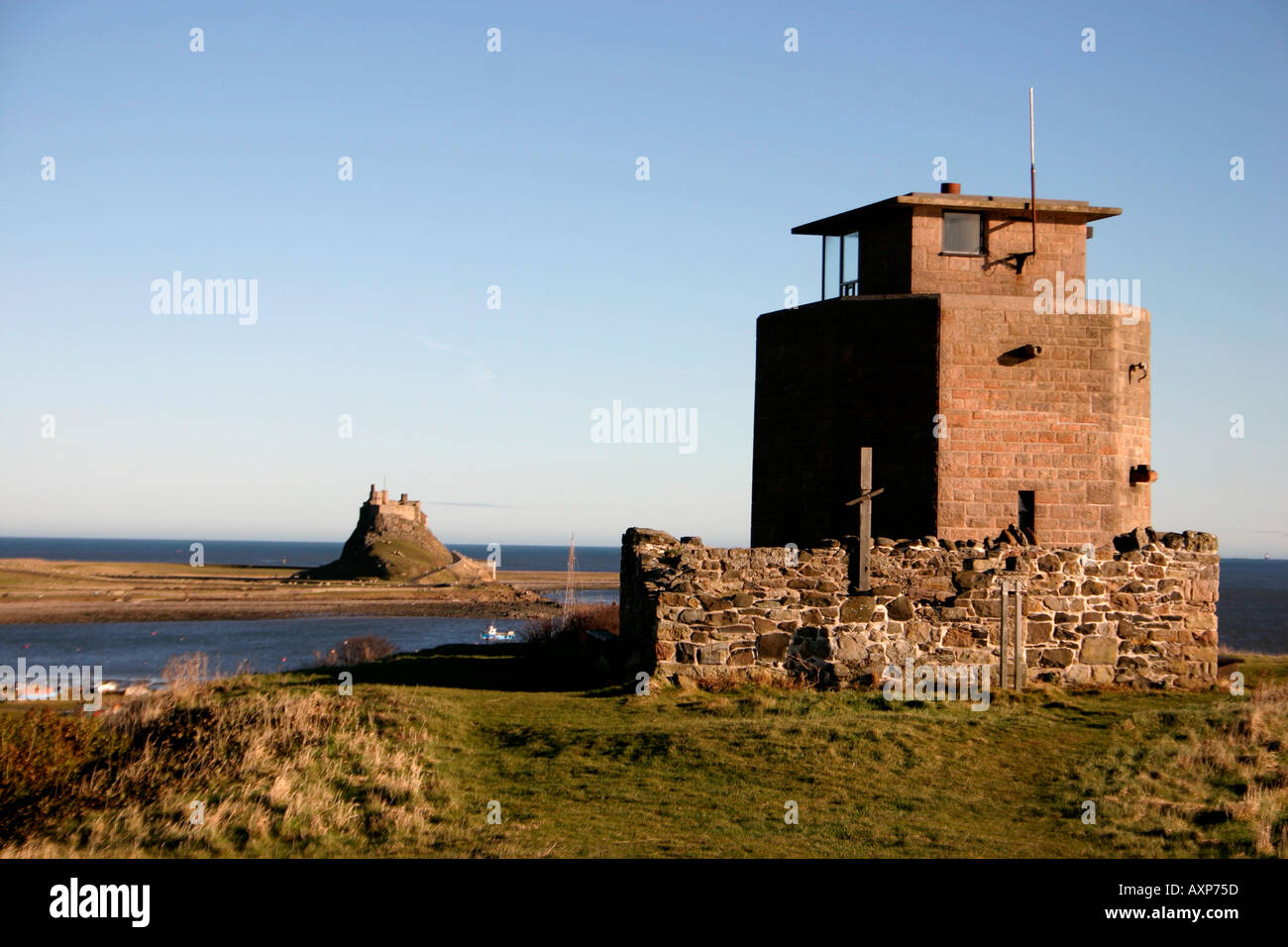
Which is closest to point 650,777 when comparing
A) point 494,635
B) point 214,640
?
point 494,635

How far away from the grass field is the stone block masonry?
0.78m

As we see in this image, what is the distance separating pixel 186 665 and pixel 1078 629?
576 inches

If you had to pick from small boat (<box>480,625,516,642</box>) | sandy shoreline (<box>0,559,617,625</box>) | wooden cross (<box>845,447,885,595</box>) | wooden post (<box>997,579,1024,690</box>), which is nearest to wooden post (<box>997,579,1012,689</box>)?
wooden post (<box>997,579,1024,690</box>)

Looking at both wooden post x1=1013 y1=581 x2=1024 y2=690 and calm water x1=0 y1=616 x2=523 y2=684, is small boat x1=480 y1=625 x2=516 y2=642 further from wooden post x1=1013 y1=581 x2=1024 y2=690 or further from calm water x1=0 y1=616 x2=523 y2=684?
wooden post x1=1013 y1=581 x2=1024 y2=690

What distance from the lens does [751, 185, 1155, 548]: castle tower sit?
18500 millimetres

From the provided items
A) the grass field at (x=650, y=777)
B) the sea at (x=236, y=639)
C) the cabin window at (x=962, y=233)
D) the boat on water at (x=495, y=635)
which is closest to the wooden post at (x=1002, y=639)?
the grass field at (x=650, y=777)

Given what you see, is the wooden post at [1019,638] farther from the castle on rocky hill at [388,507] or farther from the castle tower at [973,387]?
the castle on rocky hill at [388,507]

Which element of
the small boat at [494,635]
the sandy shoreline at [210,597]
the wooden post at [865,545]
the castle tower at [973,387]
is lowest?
the sandy shoreline at [210,597]

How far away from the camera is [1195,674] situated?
17.1 m

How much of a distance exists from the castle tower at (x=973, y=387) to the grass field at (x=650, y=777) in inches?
171

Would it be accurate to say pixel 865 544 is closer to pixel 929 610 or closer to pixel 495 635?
pixel 929 610

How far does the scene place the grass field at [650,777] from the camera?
918 centimetres

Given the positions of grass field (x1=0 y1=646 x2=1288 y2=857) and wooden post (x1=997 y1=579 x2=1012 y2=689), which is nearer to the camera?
grass field (x1=0 y1=646 x2=1288 y2=857)
